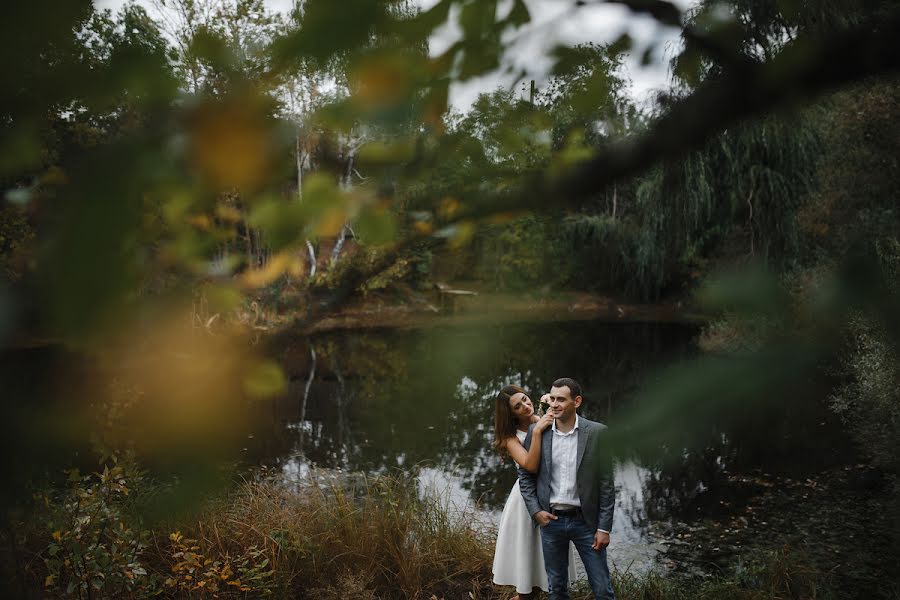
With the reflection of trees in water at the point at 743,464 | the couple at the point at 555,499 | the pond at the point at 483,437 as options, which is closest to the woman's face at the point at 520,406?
the couple at the point at 555,499

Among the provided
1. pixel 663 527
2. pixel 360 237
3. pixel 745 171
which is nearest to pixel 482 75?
pixel 360 237

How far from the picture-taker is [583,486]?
279 cm

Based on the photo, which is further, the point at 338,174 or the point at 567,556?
the point at 567,556

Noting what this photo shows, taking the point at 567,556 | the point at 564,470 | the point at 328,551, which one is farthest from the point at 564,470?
the point at 328,551

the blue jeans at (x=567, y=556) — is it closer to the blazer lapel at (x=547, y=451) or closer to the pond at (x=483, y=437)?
the blazer lapel at (x=547, y=451)

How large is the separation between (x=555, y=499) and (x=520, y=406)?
0.44 m

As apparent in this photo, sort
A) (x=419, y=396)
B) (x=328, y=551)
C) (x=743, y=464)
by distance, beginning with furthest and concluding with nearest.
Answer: (x=419, y=396)
(x=743, y=464)
(x=328, y=551)

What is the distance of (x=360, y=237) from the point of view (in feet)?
1.76

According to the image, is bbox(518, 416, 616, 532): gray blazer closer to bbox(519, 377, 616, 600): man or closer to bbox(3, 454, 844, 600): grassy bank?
bbox(519, 377, 616, 600): man

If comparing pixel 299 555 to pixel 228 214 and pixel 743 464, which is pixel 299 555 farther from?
pixel 743 464

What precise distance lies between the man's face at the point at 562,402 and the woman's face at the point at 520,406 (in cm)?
21

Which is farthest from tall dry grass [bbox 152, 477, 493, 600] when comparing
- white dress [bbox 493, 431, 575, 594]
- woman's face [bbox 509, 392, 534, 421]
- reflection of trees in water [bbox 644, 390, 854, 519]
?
reflection of trees in water [bbox 644, 390, 854, 519]

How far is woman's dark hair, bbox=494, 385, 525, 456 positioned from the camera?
3117 mm

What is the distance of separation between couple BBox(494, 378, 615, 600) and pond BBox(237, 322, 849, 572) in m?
0.35
